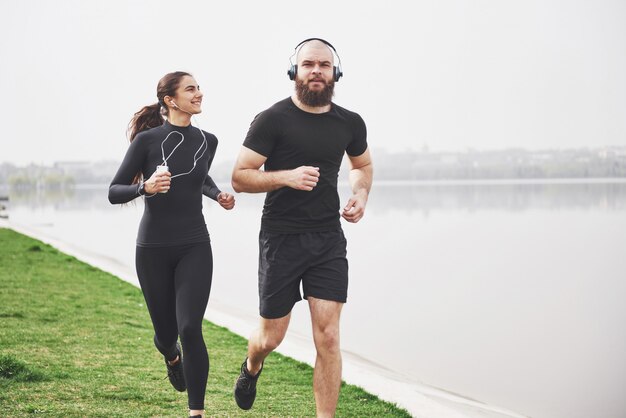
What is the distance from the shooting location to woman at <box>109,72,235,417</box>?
4.78 m

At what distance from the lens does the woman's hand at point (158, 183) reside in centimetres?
464

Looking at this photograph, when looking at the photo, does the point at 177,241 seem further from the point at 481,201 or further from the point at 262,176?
the point at 481,201

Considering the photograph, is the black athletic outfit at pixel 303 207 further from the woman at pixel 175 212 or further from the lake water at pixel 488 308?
the lake water at pixel 488 308

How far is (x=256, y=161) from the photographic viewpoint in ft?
15.6

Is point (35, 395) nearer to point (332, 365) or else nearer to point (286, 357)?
point (332, 365)

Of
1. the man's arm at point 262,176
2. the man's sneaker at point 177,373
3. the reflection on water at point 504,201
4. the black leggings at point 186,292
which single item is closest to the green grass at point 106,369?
the man's sneaker at point 177,373

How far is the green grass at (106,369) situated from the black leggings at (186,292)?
87cm

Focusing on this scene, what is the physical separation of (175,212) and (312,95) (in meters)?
1.11

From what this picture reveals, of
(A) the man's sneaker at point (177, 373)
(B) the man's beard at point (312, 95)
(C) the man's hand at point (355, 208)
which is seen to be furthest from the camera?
(A) the man's sneaker at point (177, 373)

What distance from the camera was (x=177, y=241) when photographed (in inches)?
191

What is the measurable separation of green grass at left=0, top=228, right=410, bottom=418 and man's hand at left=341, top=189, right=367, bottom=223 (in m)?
1.76

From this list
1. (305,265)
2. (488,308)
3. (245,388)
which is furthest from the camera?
(488,308)

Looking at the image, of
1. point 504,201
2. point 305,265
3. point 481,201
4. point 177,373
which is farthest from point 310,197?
point 481,201

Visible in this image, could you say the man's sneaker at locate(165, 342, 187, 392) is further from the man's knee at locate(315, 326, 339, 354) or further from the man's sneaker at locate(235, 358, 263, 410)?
the man's knee at locate(315, 326, 339, 354)
